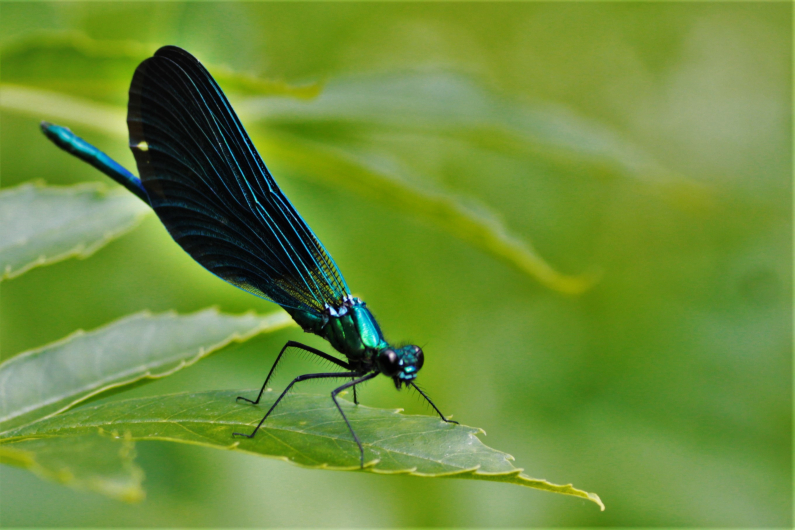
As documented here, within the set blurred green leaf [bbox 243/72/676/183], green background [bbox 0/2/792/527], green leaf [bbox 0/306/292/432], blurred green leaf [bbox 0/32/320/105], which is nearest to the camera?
green leaf [bbox 0/306/292/432]

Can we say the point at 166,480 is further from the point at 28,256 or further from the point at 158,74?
the point at 158,74

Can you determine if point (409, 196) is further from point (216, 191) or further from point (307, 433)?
point (307, 433)

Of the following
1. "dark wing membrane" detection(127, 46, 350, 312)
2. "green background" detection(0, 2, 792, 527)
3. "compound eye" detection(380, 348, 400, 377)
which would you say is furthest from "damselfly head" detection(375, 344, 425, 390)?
"green background" detection(0, 2, 792, 527)

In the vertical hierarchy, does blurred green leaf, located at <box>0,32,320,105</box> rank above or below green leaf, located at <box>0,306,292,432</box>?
above

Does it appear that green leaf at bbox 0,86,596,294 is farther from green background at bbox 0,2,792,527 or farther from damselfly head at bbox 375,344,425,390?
damselfly head at bbox 375,344,425,390

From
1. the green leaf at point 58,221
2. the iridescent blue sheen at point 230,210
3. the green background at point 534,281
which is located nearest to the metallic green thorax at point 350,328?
the iridescent blue sheen at point 230,210


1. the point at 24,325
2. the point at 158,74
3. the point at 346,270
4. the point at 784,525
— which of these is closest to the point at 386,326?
the point at 346,270

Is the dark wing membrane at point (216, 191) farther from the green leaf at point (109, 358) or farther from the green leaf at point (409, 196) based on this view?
the green leaf at point (109, 358)
